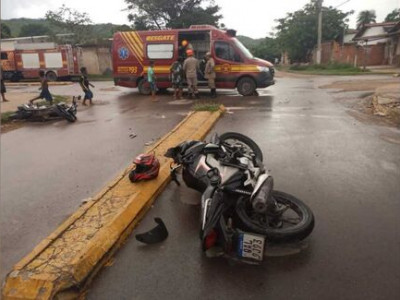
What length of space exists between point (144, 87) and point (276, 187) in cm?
1217

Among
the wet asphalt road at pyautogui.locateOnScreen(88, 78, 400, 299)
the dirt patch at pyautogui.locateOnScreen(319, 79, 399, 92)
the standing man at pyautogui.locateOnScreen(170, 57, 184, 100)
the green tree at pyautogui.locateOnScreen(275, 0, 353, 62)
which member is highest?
the green tree at pyautogui.locateOnScreen(275, 0, 353, 62)

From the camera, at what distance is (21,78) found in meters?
30.3

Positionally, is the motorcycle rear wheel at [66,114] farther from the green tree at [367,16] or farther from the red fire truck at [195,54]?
the green tree at [367,16]

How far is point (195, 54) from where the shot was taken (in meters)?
15.1

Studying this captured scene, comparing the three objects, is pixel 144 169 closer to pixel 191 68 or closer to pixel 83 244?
pixel 83 244

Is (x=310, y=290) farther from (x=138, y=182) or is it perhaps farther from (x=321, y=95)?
(x=321, y=95)

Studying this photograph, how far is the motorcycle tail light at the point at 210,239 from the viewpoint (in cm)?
329

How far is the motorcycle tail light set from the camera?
3.29 meters

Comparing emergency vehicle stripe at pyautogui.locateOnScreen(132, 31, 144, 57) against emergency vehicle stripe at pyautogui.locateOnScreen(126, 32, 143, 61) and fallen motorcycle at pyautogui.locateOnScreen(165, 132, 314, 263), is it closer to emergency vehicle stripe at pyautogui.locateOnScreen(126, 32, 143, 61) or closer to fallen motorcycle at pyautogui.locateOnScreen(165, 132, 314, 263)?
emergency vehicle stripe at pyautogui.locateOnScreen(126, 32, 143, 61)

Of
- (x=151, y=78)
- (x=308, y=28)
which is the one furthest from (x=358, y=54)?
(x=151, y=78)

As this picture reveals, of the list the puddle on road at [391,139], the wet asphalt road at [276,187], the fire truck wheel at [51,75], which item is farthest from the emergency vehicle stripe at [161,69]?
the fire truck wheel at [51,75]

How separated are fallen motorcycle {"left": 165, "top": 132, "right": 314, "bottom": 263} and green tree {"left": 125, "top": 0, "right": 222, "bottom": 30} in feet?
121

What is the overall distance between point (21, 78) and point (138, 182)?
29.7 meters

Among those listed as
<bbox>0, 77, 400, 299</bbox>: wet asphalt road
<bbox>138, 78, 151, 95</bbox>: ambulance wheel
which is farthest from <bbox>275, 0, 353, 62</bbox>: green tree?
<bbox>0, 77, 400, 299</bbox>: wet asphalt road
